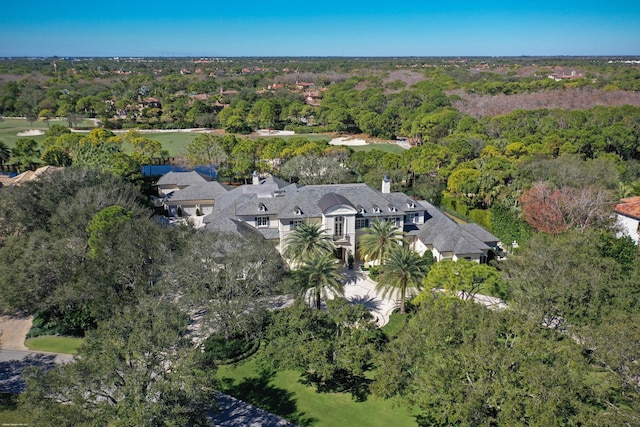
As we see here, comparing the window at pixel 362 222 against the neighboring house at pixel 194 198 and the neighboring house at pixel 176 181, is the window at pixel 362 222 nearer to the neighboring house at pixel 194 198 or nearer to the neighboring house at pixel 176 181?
the neighboring house at pixel 194 198

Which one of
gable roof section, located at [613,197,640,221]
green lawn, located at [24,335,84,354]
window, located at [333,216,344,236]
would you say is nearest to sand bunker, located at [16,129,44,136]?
green lawn, located at [24,335,84,354]

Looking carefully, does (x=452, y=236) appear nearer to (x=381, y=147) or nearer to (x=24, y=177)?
(x=24, y=177)

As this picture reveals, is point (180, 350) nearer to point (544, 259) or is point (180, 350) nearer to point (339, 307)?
point (339, 307)

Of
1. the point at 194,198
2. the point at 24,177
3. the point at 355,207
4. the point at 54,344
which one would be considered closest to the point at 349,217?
the point at 355,207

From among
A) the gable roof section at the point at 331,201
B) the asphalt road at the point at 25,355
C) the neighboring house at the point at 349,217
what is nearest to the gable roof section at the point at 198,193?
the neighboring house at the point at 349,217

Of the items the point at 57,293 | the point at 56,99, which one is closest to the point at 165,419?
the point at 57,293

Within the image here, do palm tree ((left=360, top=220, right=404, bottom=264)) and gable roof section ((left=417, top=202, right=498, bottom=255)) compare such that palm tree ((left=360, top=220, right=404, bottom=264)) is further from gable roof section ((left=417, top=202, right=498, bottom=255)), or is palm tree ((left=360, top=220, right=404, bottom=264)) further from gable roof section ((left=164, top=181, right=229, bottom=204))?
gable roof section ((left=164, top=181, right=229, bottom=204))
